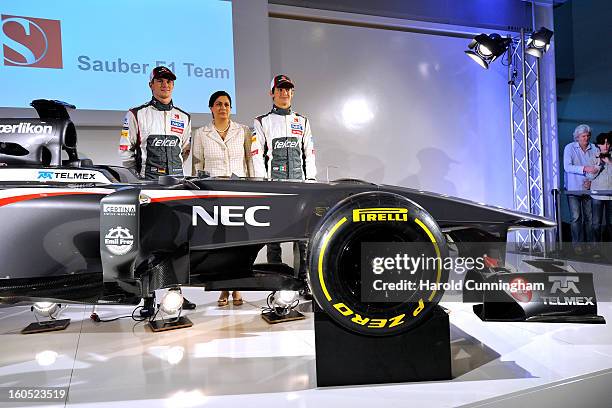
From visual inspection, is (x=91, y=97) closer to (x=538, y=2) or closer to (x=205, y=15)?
(x=205, y=15)

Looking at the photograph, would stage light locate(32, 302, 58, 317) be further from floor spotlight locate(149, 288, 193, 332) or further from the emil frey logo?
the emil frey logo

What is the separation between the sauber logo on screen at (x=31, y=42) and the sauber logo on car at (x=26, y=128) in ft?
7.74

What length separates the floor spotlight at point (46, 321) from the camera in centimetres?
281

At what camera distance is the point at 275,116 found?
12.7 feet

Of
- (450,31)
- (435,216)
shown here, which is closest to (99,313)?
(435,216)

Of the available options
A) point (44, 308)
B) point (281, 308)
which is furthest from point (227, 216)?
point (44, 308)

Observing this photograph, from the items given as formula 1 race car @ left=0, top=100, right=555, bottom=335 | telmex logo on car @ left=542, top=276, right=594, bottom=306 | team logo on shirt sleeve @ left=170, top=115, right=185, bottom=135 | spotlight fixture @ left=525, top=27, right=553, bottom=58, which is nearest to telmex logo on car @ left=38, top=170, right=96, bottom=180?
formula 1 race car @ left=0, top=100, right=555, bottom=335

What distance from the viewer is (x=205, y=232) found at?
192 centimetres

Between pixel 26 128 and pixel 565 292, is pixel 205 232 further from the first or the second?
pixel 565 292

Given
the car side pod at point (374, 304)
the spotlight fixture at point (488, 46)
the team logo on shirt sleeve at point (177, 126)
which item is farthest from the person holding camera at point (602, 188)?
the team logo on shirt sleeve at point (177, 126)

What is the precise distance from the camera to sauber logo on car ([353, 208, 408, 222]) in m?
1.74

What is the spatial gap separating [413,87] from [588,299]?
15.6 feet

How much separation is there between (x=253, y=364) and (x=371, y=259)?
0.78 meters

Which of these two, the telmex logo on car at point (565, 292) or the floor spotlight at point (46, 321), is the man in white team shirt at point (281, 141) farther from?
the telmex logo on car at point (565, 292)
